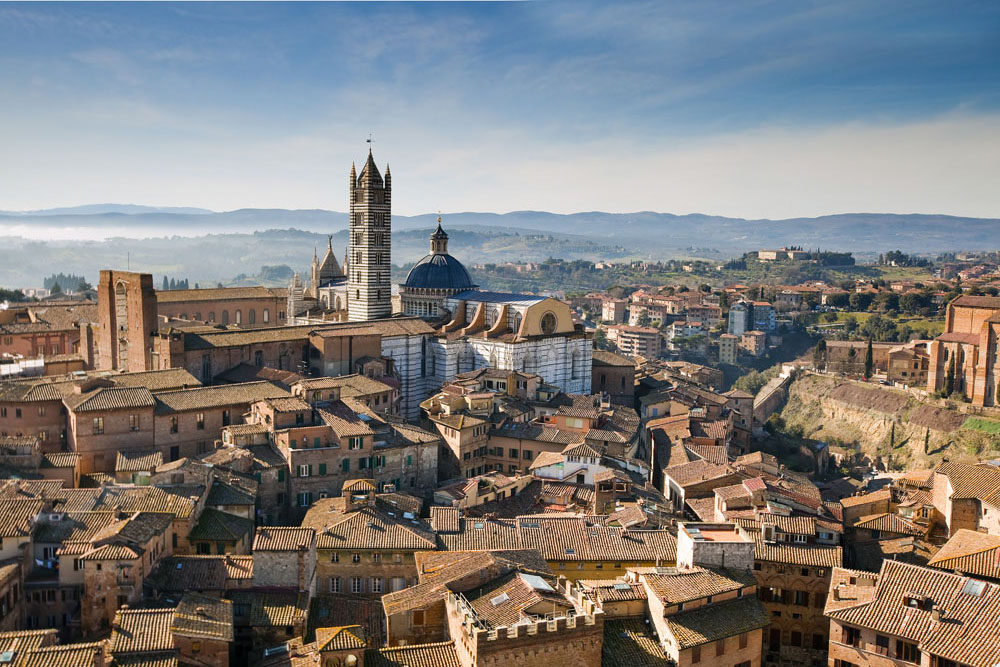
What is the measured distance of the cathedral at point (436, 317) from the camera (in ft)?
211

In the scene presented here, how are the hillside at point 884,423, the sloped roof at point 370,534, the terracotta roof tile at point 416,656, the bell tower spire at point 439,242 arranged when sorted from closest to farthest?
the terracotta roof tile at point 416,656 → the sloped roof at point 370,534 → the hillside at point 884,423 → the bell tower spire at point 439,242

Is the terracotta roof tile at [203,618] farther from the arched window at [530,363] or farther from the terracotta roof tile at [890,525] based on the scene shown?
the arched window at [530,363]

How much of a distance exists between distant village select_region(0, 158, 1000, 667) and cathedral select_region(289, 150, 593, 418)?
0.25 meters

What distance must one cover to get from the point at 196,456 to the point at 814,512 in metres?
28.5

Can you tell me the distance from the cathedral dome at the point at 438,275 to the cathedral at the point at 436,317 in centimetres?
8

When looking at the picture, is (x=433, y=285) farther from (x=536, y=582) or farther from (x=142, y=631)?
(x=142, y=631)

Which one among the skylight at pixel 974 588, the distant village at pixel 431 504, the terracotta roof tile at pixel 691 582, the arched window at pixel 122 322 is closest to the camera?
the distant village at pixel 431 504

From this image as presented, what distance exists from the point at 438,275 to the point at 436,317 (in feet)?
12.9

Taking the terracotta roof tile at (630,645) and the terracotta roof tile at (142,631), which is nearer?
the terracotta roof tile at (142,631)

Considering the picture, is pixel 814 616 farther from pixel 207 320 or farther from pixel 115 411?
pixel 207 320

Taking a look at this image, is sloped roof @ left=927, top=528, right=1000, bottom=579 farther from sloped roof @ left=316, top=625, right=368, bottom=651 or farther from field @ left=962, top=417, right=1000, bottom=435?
field @ left=962, top=417, right=1000, bottom=435

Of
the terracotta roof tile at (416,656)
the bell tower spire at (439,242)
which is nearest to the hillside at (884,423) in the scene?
the bell tower spire at (439,242)

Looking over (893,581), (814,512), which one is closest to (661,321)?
(814,512)

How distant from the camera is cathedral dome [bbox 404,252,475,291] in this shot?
242 feet
